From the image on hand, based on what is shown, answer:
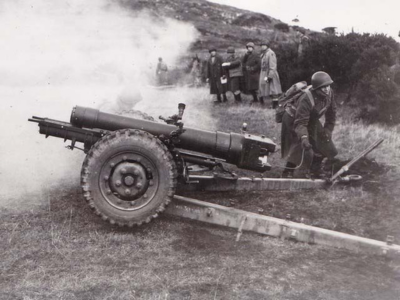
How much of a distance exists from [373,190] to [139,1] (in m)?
12.0

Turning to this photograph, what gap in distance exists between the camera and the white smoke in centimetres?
754

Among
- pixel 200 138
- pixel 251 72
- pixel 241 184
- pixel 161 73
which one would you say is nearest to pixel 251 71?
pixel 251 72

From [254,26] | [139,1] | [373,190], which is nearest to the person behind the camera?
[373,190]

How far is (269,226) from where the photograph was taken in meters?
4.59

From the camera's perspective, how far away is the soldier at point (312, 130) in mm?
6195

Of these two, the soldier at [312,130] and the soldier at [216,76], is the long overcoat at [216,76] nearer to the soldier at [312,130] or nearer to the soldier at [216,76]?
the soldier at [216,76]

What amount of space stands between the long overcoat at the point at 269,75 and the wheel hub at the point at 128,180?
7.81m

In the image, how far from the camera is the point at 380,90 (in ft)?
31.3

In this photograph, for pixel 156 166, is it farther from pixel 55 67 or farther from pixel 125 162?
pixel 55 67

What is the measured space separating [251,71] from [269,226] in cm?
834

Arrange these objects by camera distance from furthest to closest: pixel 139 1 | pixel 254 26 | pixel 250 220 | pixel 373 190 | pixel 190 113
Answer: pixel 254 26, pixel 139 1, pixel 190 113, pixel 373 190, pixel 250 220

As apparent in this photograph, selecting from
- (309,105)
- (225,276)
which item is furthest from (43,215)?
(309,105)

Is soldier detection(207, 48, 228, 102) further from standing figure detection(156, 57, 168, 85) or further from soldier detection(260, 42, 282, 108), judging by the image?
standing figure detection(156, 57, 168, 85)

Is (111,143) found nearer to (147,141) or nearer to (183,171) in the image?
(147,141)
